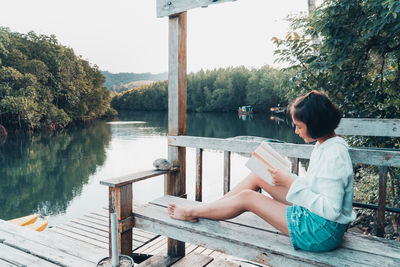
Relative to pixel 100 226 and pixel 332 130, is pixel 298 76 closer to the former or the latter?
pixel 332 130

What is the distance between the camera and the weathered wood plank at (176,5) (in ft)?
6.18

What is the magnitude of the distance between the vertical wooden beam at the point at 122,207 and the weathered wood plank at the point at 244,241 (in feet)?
0.26

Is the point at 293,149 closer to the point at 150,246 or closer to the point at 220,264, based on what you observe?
the point at 220,264

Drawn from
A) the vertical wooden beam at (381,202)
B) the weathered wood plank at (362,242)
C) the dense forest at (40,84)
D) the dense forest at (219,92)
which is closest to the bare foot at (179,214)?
the weathered wood plank at (362,242)

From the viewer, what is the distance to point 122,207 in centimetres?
171

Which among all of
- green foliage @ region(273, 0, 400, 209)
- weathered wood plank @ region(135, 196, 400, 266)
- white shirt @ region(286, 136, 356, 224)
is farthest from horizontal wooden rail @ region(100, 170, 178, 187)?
green foliage @ region(273, 0, 400, 209)

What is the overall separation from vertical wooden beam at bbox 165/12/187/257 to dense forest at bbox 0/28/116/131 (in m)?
18.5

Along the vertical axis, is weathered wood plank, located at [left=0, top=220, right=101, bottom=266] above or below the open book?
below

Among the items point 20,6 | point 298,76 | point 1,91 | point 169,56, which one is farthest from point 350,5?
point 20,6

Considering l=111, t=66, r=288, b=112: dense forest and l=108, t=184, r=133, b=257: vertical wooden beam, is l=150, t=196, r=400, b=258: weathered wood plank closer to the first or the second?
l=108, t=184, r=133, b=257: vertical wooden beam

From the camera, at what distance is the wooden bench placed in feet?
4.09

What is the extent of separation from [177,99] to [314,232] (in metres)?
1.28

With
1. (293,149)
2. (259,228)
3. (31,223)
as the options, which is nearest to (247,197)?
(259,228)

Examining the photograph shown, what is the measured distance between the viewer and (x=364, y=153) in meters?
1.52
